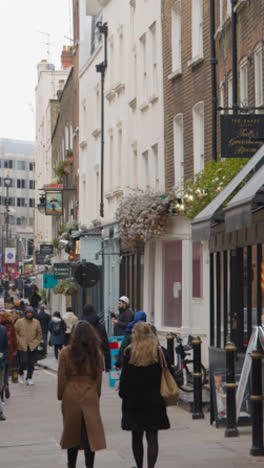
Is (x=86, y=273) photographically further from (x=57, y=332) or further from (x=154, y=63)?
(x=154, y=63)

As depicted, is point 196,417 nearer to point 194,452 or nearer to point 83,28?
point 194,452

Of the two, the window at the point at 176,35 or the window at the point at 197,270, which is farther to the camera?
the window at the point at 176,35

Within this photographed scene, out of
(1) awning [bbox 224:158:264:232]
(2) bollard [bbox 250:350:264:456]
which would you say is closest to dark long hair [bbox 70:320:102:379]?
(2) bollard [bbox 250:350:264:456]

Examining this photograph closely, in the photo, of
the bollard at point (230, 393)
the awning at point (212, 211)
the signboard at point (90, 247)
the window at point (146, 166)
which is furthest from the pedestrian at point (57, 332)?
the bollard at point (230, 393)

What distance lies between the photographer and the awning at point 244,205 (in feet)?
38.1

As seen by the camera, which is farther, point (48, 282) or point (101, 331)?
point (48, 282)

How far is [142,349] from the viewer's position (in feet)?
34.2

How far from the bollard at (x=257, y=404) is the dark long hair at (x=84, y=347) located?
2.02m

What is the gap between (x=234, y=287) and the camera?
1538 centimetres

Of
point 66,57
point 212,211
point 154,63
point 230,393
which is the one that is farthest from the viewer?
point 66,57

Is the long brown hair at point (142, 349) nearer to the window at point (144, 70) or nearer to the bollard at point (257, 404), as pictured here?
the bollard at point (257, 404)

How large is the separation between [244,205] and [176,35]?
15.6 metres

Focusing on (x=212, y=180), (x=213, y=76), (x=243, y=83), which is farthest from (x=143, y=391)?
(x=213, y=76)

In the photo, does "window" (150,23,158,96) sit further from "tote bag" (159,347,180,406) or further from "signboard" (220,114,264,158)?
"tote bag" (159,347,180,406)
